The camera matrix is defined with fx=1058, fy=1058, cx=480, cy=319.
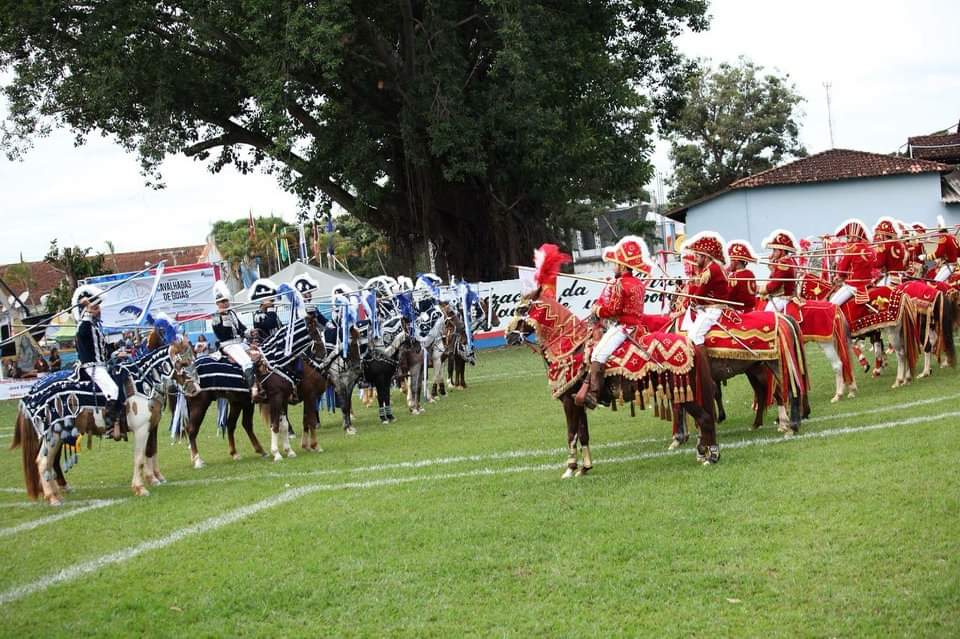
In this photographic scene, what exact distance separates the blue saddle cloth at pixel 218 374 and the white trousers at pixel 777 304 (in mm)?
7138

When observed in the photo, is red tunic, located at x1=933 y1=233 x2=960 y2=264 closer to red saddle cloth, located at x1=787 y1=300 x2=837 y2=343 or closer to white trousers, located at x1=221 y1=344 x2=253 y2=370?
red saddle cloth, located at x1=787 y1=300 x2=837 y2=343

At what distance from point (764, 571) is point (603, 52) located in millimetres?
27229

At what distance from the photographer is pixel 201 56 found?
1203 inches

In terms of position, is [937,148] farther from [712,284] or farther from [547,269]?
[547,269]

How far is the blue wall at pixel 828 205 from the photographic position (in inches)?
1674

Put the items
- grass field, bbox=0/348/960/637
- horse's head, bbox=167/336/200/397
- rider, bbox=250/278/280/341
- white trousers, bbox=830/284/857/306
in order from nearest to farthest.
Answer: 1. grass field, bbox=0/348/960/637
2. horse's head, bbox=167/336/200/397
3. rider, bbox=250/278/280/341
4. white trousers, bbox=830/284/857/306

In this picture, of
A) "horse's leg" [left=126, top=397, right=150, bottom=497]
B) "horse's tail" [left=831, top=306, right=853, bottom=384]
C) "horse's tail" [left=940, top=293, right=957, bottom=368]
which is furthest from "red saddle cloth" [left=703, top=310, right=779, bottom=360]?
"horse's leg" [left=126, top=397, right=150, bottom=497]

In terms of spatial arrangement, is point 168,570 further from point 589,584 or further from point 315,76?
point 315,76

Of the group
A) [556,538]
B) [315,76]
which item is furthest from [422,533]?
[315,76]

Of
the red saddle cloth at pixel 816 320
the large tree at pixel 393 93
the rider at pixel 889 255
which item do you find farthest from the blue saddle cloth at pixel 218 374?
the large tree at pixel 393 93

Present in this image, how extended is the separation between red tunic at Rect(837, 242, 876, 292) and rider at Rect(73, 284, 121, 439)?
32.8 feet

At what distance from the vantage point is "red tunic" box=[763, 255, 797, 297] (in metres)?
13.5

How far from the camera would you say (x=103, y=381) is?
11906 mm

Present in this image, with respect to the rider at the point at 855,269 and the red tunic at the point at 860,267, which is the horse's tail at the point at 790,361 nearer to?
the rider at the point at 855,269
